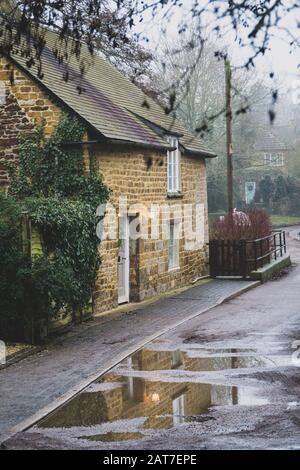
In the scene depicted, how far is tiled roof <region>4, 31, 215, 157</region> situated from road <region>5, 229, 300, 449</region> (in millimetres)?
4475

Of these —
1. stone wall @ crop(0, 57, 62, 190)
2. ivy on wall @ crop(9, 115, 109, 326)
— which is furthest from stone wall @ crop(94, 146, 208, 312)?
stone wall @ crop(0, 57, 62, 190)

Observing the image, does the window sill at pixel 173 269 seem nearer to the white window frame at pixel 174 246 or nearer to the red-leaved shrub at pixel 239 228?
the white window frame at pixel 174 246

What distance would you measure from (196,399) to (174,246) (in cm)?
1486

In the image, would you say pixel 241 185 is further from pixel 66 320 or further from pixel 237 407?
pixel 237 407

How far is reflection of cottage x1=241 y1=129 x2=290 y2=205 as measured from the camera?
2489 inches

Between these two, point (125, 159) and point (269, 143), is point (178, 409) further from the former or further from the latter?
point (269, 143)

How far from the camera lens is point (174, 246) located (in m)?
24.7

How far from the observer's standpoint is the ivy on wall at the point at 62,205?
1517cm

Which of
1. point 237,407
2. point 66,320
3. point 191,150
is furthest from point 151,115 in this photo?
point 237,407

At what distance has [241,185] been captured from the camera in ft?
206

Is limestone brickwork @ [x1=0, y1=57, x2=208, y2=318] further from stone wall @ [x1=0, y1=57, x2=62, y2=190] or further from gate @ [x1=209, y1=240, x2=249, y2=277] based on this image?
gate @ [x1=209, y1=240, x2=249, y2=277]

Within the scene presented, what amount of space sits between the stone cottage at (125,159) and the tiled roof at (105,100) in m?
0.04

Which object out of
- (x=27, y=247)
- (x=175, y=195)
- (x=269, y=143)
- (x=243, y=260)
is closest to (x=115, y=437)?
(x=27, y=247)
